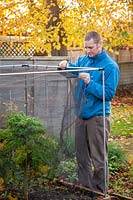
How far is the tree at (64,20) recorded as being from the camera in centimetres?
891

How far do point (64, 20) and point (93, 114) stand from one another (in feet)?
15.1

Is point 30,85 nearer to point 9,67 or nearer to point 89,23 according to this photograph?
point 9,67

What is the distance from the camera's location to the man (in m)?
5.00

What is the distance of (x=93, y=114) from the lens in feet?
16.6

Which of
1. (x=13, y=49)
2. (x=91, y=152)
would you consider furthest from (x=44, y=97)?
(x=13, y=49)

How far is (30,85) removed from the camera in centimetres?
500

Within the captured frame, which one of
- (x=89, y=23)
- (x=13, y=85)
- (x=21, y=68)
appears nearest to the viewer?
(x=13, y=85)

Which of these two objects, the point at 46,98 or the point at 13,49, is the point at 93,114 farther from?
the point at 13,49

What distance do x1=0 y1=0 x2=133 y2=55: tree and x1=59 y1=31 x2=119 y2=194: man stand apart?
12.1 ft

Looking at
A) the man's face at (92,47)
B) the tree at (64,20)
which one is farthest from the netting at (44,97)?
the tree at (64,20)

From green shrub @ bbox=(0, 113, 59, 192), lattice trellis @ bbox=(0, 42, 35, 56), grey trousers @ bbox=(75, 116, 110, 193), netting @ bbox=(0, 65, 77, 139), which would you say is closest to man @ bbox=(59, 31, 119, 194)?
grey trousers @ bbox=(75, 116, 110, 193)

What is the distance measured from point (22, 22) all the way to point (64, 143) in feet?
16.8

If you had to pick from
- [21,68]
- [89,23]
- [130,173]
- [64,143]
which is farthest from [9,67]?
[89,23]

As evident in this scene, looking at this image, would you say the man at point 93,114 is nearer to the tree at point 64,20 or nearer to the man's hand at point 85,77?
the man's hand at point 85,77
